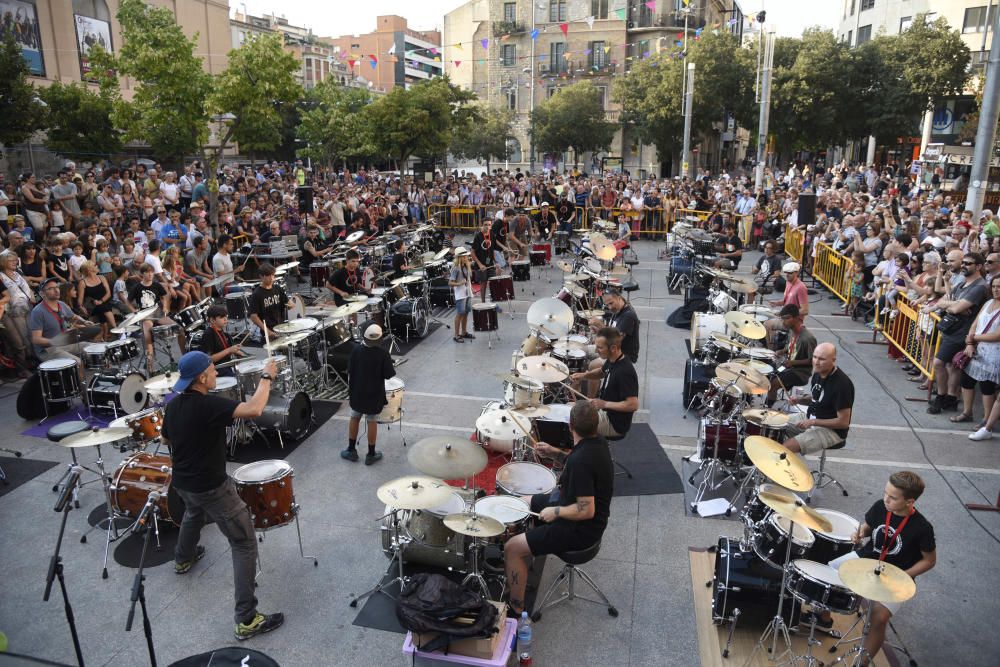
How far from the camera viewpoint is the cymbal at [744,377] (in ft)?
24.3

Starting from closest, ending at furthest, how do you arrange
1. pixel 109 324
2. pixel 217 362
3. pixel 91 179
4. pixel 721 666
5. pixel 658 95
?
1. pixel 721 666
2. pixel 217 362
3. pixel 109 324
4. pixel 91 179
5. pixel 658 95

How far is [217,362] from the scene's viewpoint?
30.4ft

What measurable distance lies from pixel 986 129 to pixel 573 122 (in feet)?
138

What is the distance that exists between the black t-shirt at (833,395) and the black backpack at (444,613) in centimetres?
431

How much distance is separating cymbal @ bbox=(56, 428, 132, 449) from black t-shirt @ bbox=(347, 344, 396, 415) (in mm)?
2378

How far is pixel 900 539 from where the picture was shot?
4910 millimetres

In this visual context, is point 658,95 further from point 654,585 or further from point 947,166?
point 654,585

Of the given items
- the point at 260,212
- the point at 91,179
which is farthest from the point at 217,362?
the point at 91,179

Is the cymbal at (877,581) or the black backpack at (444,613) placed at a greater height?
the cymbal at (877,581)

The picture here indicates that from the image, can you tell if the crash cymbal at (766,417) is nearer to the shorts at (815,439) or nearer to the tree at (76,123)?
the shorts at (815,439)

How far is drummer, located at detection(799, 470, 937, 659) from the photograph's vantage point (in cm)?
482

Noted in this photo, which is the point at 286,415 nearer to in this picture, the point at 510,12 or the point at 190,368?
the point at 190,368

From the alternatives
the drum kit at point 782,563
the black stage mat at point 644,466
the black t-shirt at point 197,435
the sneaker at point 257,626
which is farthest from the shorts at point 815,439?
the black t-shirt at point 197,435

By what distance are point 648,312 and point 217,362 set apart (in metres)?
9.63
